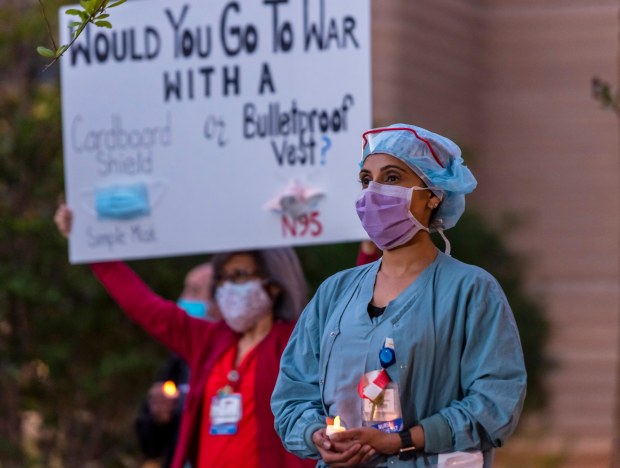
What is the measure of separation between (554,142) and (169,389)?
16340 millimetres

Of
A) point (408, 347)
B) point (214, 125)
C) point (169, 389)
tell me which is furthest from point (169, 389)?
point (408, 347)

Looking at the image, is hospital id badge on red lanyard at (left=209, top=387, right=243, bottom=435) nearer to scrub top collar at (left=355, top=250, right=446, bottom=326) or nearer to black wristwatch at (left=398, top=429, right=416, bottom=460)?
scrub top collar at (left=355, top=250, right=446, bottom=326)

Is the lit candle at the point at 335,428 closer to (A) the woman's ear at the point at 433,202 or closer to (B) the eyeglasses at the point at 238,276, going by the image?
(A) the woman's ear at the point at 433,202

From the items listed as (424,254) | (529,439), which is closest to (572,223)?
(529,439)

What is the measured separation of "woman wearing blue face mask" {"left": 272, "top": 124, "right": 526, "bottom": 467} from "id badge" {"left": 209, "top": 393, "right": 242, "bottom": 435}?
1.16 m

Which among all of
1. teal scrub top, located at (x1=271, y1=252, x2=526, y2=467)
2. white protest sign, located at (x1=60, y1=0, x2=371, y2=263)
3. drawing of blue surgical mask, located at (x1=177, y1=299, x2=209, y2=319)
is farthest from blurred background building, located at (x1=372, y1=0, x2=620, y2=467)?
teal scrub top, located at (x1=271, y1=252, x2=526, y2=467)

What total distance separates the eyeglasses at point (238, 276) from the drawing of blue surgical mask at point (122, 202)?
0.68m

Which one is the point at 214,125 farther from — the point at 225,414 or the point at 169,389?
the point at 225,414

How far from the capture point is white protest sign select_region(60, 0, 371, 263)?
19.8 ft

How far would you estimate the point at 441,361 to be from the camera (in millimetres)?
3975

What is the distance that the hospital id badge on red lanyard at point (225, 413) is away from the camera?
5.45 meters

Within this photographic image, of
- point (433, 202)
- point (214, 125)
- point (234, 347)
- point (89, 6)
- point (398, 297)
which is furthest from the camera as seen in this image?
point (214, 125)

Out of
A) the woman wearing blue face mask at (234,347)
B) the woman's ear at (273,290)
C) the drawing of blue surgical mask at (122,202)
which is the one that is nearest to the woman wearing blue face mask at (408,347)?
the woman wearing blue face mask at (234,347)

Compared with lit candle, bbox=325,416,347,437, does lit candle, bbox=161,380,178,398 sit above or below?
below
